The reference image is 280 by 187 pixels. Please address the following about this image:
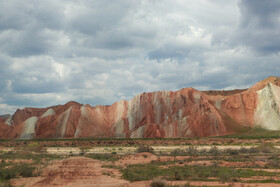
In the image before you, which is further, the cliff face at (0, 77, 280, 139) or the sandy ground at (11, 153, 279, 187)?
the cliff face at (0, 77, 280, 139)

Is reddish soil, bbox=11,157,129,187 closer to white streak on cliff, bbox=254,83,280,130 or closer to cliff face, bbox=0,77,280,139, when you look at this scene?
cliff face, bbox=0,77,280,139

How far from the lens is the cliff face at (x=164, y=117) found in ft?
279

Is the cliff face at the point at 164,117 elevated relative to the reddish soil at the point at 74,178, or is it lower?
elevated

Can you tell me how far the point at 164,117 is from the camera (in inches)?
3681

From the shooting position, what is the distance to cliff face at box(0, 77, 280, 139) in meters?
85.2

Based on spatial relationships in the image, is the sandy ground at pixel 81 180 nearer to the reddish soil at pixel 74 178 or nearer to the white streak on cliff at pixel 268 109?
the reddish soil at pixel 74 178

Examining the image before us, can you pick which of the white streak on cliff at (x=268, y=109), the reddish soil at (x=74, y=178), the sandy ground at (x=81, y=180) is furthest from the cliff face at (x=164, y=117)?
the sandy ground at (x=81, y=180)

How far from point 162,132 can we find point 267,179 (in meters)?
69.5

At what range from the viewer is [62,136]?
9556 cm

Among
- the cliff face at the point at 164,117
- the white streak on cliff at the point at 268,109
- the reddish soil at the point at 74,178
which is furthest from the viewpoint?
the cliff face at the point at 164,117

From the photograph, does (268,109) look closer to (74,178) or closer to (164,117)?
Result: (164,117)

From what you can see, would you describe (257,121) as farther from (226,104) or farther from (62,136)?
(62,136)

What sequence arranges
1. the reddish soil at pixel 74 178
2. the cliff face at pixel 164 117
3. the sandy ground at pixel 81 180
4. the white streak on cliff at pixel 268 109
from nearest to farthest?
the sandy ground at pixel 81 180 < the reddish soil at pixel 74 178 < the white streak on cliff at pixel 268 109 < the cliff face at pixel 164 117

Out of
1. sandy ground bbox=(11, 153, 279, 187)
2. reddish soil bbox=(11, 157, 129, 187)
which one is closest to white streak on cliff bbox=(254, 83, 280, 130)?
sandy ground bbox=(11, 153, 279, 187)
